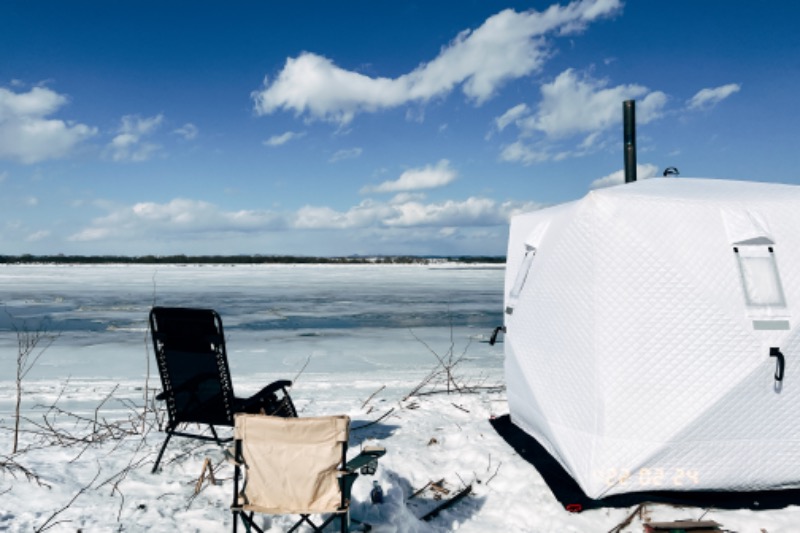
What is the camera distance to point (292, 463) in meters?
3.02

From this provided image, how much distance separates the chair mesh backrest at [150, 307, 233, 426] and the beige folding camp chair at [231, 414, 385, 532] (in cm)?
116

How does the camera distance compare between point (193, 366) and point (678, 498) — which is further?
point (193, 366)

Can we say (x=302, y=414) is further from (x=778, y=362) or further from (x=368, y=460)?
(x=778, y=362)

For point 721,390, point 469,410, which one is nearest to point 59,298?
point 469,410

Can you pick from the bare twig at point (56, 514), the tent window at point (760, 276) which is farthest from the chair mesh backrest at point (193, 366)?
the tent window at point (760, 276)

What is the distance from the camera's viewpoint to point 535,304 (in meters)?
4.64

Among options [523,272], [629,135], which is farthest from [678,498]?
[629,135]

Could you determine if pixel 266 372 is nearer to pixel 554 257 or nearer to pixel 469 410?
pixel 469 410

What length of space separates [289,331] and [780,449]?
10.1m

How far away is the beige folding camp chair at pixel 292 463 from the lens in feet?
9.87

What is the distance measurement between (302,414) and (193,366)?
220cm

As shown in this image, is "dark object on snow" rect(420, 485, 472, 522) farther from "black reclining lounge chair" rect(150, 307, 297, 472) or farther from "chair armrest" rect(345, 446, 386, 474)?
"black reclining lounge chair" rect(150, 307, 297, 472)

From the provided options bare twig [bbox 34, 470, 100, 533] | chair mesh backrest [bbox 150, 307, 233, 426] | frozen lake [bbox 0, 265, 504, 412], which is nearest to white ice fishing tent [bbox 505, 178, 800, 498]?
chair mesh backrest [bbox 150, 307, 233, 426]

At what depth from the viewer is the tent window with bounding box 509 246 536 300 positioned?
492 centimetres
